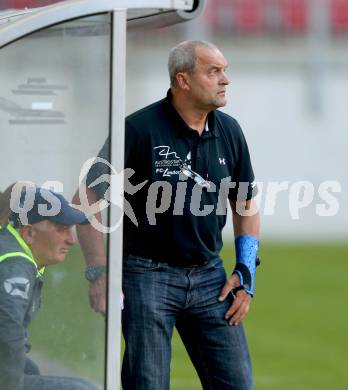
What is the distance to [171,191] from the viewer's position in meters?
5.45

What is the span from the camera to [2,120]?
16.1 feet

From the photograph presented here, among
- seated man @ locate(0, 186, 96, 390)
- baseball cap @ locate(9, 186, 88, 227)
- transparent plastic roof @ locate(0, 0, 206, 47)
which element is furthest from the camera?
baseball cap @ locate(9, 186, 88, 227)

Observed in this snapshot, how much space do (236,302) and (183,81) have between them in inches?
41.5

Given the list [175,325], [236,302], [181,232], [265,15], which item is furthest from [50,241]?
[265,15]

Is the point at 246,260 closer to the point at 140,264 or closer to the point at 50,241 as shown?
the point at 140,264

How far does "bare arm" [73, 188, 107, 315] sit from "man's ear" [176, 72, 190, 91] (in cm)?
81

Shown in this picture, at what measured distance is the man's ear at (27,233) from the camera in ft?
16.5

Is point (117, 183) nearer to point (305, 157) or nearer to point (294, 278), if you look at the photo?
point (294, 278)

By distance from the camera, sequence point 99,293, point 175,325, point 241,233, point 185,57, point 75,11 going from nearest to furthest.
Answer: point 75,11, point 99,293, point 185,57, point 175,325, point 241,233

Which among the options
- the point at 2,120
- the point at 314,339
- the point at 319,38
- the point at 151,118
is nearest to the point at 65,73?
the point at 2,120

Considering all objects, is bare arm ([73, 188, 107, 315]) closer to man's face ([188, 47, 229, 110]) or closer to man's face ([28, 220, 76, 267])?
man's face ([28, 220, 76, 267])

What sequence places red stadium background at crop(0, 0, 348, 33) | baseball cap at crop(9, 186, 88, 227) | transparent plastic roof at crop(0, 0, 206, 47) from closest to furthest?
transparent plastic roof at crop(0, 0, 206, 47) → baseball cap at crop(9, 186, 88, 227) → red stadium background at crop(0, 0, 348, 33)

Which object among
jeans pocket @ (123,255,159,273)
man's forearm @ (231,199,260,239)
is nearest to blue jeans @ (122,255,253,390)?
jeans pocket @ (123,255,159,273)

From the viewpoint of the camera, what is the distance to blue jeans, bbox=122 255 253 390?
5469 millimetres
